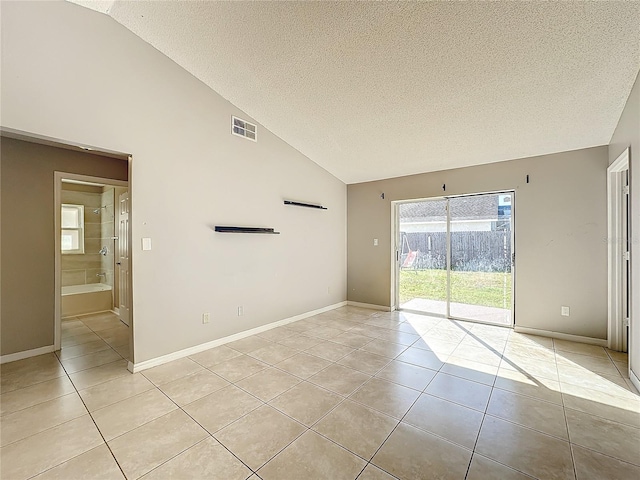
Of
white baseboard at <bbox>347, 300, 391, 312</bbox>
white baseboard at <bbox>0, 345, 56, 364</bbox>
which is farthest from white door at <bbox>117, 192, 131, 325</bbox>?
white baseboard at <bbox>347, 300, 391, 312</bbox>

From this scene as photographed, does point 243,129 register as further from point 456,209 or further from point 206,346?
point 456,209

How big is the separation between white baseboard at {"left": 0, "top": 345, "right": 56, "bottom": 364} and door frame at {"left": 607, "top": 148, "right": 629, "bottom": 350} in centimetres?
695

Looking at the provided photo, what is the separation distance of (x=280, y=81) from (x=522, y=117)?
9.22 feet

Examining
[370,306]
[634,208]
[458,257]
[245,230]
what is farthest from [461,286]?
[245,230]

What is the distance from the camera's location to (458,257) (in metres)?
4.73

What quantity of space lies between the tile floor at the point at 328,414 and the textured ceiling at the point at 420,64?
2.77m

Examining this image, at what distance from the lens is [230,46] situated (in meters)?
2.83

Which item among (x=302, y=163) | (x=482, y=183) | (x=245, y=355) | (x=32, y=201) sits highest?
(x=302, y=163)

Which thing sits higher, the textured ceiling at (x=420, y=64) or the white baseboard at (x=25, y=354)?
the textured ceiling at (x=420, y=64)

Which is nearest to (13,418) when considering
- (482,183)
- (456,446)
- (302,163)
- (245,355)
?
(245,355)

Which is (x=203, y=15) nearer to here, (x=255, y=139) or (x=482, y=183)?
(x=255, y=139)

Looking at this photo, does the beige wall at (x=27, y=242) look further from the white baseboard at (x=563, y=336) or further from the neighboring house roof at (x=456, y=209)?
the white baseboard at (x=563, y=336)

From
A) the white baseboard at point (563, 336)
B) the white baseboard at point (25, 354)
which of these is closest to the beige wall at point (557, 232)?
the white baseboard at point (563, 336)

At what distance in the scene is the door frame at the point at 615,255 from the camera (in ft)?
11.1
